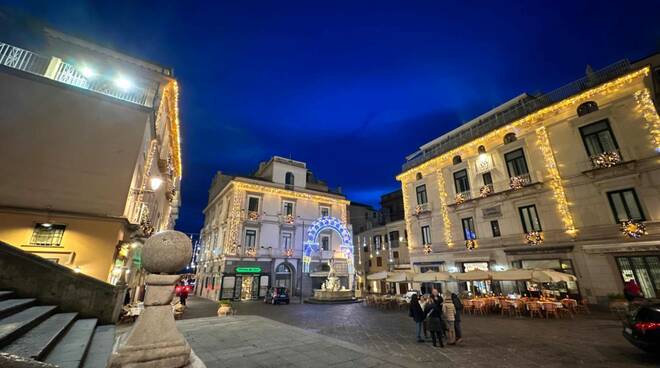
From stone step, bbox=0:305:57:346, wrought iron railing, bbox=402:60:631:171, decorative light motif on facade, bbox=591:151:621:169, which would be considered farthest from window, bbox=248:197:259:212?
decorative light motif on facade, bbox=591:151:621:169

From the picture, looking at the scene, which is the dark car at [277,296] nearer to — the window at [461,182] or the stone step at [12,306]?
the window at [461,182]

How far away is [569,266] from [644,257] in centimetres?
300

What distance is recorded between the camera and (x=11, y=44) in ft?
35.9

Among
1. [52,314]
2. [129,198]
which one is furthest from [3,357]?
[129,198]

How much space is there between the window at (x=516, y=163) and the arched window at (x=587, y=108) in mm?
3724

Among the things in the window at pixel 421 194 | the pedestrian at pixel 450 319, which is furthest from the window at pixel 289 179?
the pedestrian at pixel 450 319

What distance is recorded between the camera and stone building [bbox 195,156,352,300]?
86.2ft

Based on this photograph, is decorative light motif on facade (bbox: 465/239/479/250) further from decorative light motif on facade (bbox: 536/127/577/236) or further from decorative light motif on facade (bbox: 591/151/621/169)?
decorative light motif on facade (bbox: 591/151/621/169)

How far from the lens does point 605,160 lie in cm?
1424

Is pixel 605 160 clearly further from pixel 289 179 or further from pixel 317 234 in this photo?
pixel 289 179

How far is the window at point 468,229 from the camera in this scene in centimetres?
2014

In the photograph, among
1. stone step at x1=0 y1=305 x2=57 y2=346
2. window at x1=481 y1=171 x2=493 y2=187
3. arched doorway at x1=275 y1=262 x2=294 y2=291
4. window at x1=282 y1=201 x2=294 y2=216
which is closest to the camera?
stone step at x1=0 y1=305 x2=57 y2=346

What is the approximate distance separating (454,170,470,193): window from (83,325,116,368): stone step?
22.6m

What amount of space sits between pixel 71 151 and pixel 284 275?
2184 centimetres
